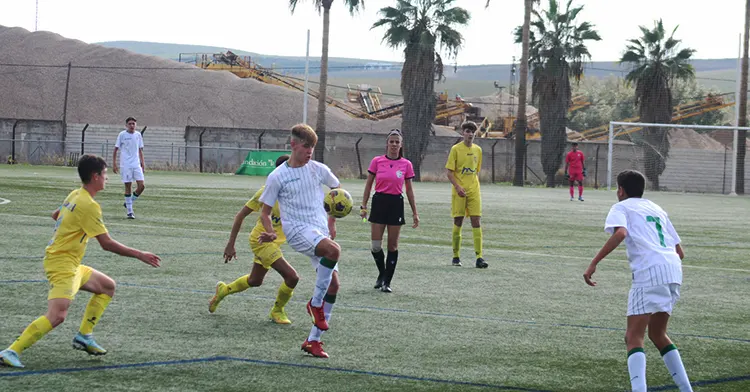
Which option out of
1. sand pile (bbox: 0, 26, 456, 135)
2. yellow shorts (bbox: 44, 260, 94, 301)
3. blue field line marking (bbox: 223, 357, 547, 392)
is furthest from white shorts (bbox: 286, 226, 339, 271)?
sand pile (bbox: 0, 26, 456, 135)

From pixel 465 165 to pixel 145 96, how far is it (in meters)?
76.0

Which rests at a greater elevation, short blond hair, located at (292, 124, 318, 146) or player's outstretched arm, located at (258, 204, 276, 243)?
short blond hair, located at (292, 124, 318, 146)

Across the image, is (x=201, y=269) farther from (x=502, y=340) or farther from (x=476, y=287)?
(x=502, y=340)

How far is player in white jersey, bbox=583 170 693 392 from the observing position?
5961mm

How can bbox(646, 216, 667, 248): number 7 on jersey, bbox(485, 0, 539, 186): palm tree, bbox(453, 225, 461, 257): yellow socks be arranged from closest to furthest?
bbox(646, 216, 667, 248): number 7 on jersey, bbox(453, 225, 461, 257): yellow socks, bbox(485, 0, 539, 186): palm tree

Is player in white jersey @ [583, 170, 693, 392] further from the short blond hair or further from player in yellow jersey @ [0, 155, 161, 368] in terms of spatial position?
player in yellow jersey @ [0, 155, 161, 368]

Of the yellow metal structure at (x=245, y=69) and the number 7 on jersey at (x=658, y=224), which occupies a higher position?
the yellow metal structure at (x=245, y=69)

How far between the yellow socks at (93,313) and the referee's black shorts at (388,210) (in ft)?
15.8

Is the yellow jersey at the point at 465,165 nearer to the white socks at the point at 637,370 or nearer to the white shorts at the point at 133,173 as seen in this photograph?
the white socks at the point at 637,370

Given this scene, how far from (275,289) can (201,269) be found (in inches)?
66.6

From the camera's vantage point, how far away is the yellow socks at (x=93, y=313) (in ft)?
22.2

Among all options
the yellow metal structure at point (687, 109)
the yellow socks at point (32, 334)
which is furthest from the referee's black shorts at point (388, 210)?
the yellow metal structure at point (687, 109)

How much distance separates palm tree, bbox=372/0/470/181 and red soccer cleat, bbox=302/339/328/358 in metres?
50.3

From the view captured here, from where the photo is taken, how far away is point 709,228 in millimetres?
22391
